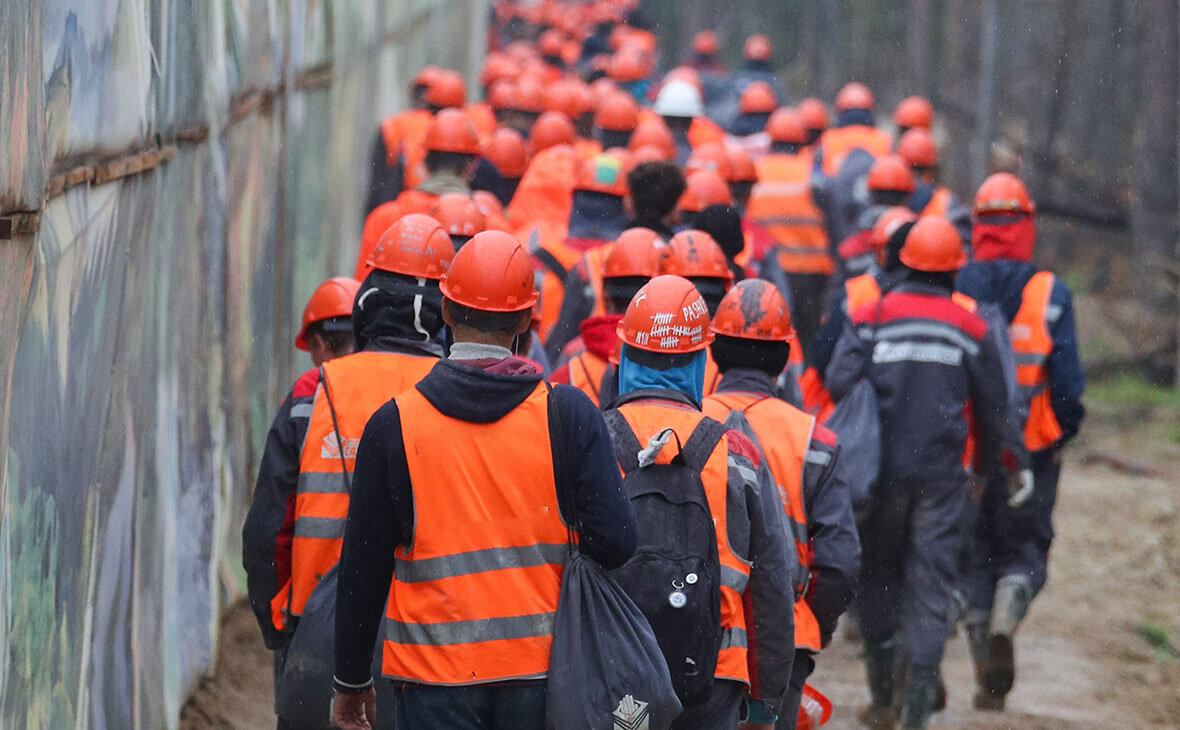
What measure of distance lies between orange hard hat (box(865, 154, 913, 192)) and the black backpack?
6.72 m

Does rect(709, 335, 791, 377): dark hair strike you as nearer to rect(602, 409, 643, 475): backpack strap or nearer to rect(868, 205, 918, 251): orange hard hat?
rect(602, 409, 643, 475): backpack strap

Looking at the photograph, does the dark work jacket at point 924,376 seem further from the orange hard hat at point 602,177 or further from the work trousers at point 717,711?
the work trousers at point 717,711

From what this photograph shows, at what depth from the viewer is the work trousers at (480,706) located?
3.98 meters

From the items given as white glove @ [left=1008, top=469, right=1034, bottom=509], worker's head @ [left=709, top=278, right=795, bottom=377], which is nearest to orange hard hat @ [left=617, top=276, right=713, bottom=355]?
worker's head @ [left=709, top=278, right=795, bottom=377]

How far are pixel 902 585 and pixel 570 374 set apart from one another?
2238 millimetres

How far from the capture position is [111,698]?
5.52 metres

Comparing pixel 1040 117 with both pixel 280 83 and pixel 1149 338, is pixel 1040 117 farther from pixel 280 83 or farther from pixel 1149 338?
pixel 280 83

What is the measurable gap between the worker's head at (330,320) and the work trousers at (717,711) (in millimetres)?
1736

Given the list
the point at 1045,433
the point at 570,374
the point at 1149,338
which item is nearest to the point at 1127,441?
the point at 1149,338

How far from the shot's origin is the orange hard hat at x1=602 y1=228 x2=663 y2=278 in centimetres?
643

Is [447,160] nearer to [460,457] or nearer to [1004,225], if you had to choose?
[1004,225]

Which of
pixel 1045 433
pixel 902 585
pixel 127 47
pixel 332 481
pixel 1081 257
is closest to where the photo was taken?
pixel 332 481

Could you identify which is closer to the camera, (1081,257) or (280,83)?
Answer: (280,83)

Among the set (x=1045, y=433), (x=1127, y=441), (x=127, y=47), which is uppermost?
(x=127, y=47)
